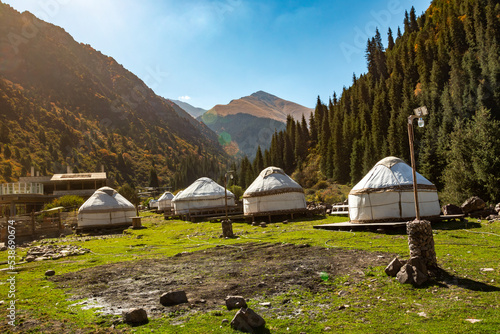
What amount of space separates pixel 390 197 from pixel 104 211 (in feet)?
68.2

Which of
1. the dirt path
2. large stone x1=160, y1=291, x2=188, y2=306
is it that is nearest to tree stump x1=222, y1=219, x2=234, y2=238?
the dirt path

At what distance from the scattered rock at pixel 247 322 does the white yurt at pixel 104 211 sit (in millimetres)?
23869

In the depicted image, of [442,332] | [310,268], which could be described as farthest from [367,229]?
[442,332]

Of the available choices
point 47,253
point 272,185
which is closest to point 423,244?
point 47,253

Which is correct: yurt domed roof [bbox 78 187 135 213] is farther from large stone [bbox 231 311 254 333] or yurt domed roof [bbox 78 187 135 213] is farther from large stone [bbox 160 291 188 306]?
large stone [bbox 231 311 254 333]

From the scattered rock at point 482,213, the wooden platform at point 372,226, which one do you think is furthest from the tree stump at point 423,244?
the scattered rock at point 482,213

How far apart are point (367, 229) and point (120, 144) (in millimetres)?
133405

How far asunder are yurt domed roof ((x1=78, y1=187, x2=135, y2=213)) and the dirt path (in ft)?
55.2

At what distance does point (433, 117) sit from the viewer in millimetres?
44219

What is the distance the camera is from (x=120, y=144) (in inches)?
5285

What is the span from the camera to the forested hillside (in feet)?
77.6

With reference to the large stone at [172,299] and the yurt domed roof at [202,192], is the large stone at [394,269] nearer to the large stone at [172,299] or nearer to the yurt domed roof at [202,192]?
the large stone at [172,299]

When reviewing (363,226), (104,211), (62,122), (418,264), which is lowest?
(363,226)

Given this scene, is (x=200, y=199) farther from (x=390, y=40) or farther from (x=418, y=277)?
(x=390, y=40)
